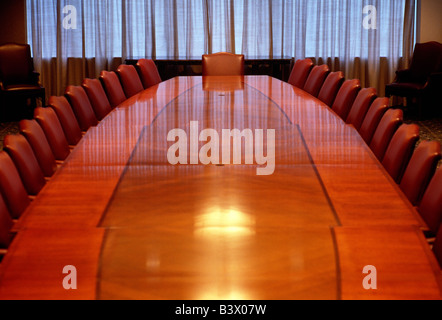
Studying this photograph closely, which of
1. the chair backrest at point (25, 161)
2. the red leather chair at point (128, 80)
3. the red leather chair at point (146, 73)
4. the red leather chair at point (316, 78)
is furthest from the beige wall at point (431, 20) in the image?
the chair backrest at point (25, 161)

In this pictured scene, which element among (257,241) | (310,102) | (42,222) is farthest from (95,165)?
(310,102)

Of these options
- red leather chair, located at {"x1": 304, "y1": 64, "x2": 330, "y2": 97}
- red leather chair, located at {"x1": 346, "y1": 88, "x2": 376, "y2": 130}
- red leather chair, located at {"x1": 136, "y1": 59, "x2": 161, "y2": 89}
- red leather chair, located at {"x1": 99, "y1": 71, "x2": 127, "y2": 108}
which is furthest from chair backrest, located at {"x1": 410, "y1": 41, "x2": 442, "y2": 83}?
red leather chair, located at {"x1": 99, "y1": 71, "x2": 127, "y2": 108}

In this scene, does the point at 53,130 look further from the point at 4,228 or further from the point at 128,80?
the point at 128,80

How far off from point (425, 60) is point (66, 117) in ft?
18.3

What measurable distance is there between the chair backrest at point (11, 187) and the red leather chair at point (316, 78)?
349 centimetres

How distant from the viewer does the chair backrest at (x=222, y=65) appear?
6660mm

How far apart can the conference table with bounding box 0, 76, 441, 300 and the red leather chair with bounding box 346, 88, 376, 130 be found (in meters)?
0.87

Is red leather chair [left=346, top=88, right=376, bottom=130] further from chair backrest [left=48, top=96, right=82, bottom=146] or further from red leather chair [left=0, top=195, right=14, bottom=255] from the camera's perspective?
red leather chair [left=0, top=195, right=14, bottom=255]

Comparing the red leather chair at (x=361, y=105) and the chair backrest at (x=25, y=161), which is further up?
the red leather chair at (x=361, y=105)

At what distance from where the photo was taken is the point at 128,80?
18.8ft

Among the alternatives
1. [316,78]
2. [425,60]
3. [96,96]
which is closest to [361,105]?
[316,78]

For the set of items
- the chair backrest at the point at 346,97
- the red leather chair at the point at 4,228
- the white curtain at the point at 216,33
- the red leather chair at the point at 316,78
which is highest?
the white curtain at the point at 216,33

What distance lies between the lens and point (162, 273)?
167 cm

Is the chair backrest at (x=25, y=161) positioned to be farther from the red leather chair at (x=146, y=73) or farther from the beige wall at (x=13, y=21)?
the beige wall at (x=13, y=21)
